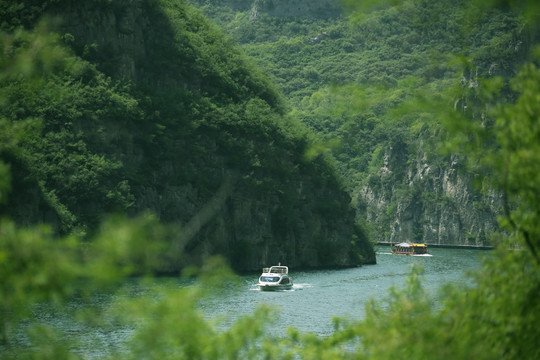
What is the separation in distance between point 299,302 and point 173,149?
31.0m

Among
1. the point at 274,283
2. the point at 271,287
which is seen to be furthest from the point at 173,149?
the point at 271,287

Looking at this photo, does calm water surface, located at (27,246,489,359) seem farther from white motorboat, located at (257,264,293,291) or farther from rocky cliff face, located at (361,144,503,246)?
rocky cliff face, located at (361,144,503,246)

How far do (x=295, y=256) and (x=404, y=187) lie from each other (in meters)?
101

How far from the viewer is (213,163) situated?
86.3 metres

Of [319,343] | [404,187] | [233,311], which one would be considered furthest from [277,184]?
[404,187]

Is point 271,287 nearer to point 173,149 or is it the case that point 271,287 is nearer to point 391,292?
point 173,149

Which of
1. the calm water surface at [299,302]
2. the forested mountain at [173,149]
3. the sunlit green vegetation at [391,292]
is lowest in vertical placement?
the calm water surface at [299,302]

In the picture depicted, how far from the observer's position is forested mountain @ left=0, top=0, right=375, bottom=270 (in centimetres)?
7175

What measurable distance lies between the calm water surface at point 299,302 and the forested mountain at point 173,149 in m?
6.67

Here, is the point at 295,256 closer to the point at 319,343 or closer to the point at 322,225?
the point at 322,225

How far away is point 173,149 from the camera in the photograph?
82750 mm

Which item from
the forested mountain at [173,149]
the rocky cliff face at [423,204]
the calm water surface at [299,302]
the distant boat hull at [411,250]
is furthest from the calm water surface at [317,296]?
the rocky cliff face at [423,204]

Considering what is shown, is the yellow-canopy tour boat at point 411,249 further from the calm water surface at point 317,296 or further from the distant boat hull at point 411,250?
the calm water surface at point 317,296

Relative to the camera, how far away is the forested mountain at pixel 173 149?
7175 cm
